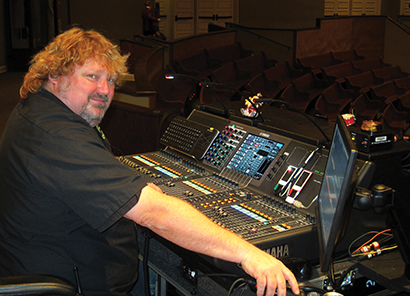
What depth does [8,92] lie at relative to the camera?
7.29 metres

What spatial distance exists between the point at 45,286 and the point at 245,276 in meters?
0.67

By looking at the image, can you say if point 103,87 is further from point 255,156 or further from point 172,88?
point 172,88

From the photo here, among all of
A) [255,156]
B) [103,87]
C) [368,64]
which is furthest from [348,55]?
[103,87]

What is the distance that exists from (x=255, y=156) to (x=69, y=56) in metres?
0.94

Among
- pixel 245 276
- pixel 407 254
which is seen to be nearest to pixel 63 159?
pixel 245 276

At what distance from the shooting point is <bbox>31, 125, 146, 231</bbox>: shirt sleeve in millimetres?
1249

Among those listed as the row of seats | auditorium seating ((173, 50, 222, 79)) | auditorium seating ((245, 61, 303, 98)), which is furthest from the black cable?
auditorium seating ((173, 50, 222, 79))

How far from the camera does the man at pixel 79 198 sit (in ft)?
4.14

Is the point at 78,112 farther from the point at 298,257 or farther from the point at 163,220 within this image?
the point at 298,257

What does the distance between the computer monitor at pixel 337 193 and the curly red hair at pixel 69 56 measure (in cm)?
78

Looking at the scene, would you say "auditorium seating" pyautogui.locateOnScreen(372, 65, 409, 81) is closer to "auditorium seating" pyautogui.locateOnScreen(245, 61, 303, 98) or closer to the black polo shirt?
"auditorium seating" pyautogui.locateOnScreen(245, 61, 303, 98)

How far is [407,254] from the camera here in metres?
1.50

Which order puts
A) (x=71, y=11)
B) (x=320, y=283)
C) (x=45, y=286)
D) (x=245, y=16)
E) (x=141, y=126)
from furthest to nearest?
(x=245, y=16) < (x=71, y=11) < (x=141, y=126) < (x=320, y=283) < (x=45, y=286)

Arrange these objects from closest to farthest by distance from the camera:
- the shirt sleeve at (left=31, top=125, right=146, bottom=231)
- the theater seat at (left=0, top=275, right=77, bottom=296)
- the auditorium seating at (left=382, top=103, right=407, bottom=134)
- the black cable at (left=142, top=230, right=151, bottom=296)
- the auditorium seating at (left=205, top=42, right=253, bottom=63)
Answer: the theater seat at (left=0, top=275, right=77, bottom=296) → the shirt sleeve at (left=31, top=125, right=146, bottom=231) → the black cable at (left=142, top=230, right=151, bottom=296) → the auditorium seating at (left=382, top=103, right=407, bottom=134) → the auditorium seating at (left=205, top=42, right=253, bottom=63)
